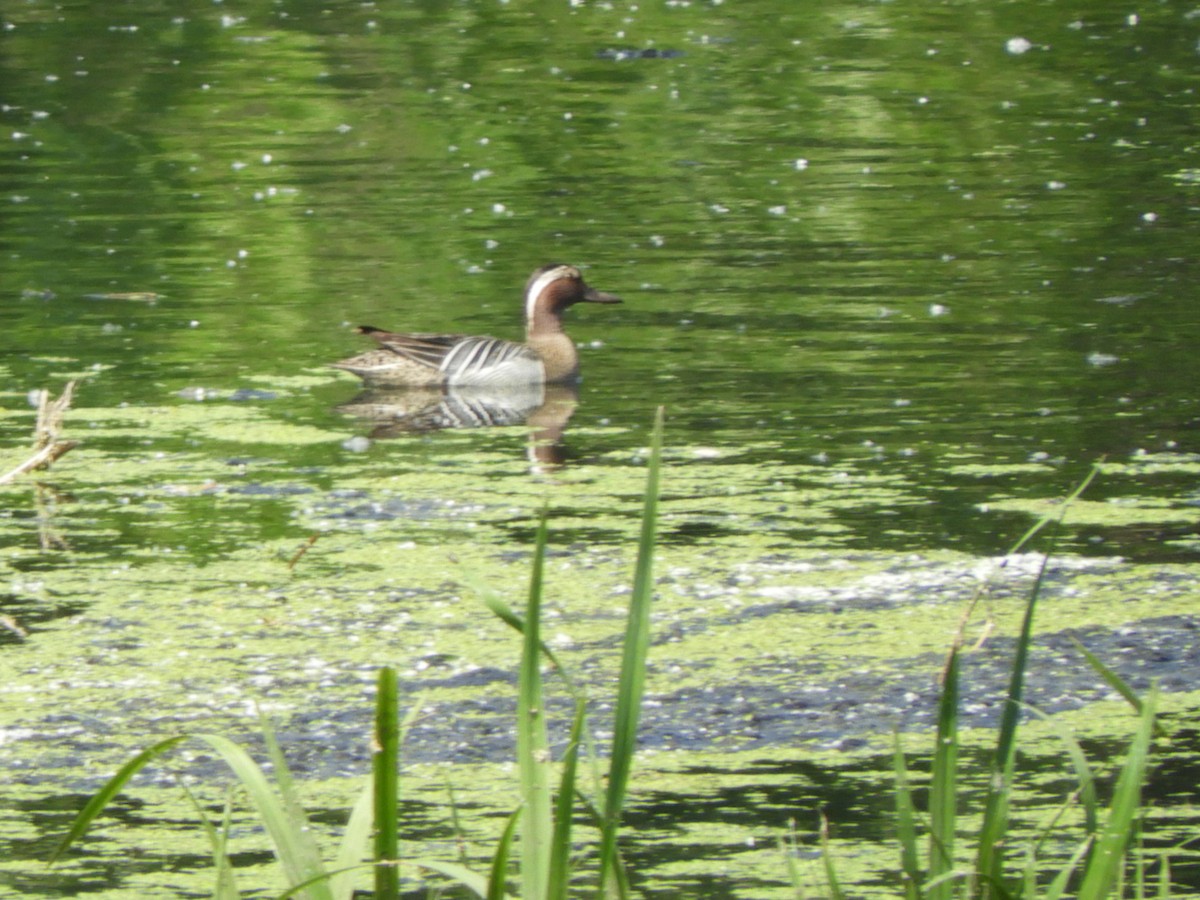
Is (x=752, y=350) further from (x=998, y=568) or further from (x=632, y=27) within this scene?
(x=632, y=27)

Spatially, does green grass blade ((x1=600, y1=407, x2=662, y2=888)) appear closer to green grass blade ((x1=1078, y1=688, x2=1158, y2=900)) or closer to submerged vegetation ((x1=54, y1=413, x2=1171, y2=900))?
submerged vegetation ((x1=54, y1=413, x2=1171, y2=900))

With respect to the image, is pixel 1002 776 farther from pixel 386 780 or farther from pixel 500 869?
pixel 386 780

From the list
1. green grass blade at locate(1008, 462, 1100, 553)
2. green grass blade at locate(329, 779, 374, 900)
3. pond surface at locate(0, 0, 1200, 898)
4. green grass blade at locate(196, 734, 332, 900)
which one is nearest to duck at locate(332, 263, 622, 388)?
pond surface at locate(0, 0, 1200, 898)

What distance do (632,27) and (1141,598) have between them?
16.9m

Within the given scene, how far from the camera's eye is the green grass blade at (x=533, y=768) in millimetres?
3273

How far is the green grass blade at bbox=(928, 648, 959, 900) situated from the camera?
11.2 ft

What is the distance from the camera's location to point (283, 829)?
10.7ft

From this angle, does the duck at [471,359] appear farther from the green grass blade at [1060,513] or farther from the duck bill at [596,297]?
the green grass blade at [1060,513]

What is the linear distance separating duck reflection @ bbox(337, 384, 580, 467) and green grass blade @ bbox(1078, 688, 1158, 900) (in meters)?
5.63

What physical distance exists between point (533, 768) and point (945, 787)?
63 cm

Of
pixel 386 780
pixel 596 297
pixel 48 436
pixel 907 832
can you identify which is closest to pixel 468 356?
pixel 596 297

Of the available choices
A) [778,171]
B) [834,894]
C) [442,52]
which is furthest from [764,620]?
[442,52]

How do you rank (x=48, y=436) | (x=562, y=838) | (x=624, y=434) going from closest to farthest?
(x=562, y=838) → (x=48, y=436) → (x=624, y=434)

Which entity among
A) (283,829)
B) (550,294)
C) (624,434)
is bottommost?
(624,434)
